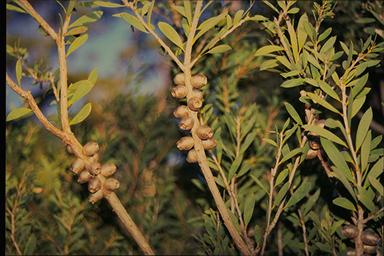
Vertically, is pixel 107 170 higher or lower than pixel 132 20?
lower

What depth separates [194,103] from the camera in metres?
0.41

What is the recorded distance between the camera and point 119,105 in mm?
1038

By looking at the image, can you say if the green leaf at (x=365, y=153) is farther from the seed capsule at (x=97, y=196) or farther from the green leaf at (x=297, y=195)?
the seed capsule at (x=97, y=196)

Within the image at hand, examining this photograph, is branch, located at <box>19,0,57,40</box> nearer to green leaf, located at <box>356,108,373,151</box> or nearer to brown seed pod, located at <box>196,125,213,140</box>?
brown seed pod, located at <box>196,125,213,140</box>

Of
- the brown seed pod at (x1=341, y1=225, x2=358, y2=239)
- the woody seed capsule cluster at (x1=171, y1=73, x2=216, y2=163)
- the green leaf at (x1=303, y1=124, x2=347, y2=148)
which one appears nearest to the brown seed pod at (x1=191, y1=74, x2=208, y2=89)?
the woody seed capsule cluster at (x1=171, y1=73, x2=216, y2=163)

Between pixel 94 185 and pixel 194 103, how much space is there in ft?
0.52

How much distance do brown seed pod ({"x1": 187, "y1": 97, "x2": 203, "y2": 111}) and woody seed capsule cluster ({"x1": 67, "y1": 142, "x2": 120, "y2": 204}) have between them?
12 centimetres

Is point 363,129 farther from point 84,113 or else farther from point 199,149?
point 84,113

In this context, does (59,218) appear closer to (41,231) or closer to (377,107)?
(41,231)

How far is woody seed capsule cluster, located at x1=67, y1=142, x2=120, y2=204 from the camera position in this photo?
1.50 feet

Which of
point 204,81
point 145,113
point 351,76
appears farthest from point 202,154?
point 145,113

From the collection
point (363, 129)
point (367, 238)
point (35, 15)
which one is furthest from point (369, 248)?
point (35, 15)

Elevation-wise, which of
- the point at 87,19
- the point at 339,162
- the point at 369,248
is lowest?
the point at 369,248

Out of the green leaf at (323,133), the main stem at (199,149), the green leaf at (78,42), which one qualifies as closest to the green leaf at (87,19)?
the green leaf at (78,42)
